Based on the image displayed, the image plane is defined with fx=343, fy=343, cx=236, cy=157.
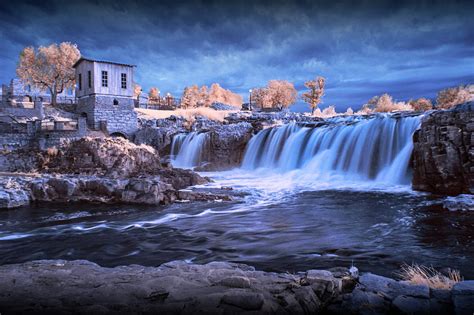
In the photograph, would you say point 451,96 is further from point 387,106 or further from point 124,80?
point 124,80

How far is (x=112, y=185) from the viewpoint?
48.4 feet

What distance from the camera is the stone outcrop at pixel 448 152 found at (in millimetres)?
13266

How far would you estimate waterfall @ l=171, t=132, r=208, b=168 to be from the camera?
93.2 ft

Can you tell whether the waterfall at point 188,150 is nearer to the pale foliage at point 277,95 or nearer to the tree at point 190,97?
the tree at point 190,97

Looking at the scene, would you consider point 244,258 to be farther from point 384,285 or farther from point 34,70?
point 34,70

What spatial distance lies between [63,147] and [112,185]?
6.96 meters

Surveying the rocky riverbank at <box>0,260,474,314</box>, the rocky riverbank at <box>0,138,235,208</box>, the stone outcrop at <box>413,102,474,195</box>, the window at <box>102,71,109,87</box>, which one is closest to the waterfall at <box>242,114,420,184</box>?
the stone outcrop at <box>413,102,474,195</box>

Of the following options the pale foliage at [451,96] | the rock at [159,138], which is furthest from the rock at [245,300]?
the pale foliage at [451,96]

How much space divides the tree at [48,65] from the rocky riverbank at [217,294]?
46.9 metres

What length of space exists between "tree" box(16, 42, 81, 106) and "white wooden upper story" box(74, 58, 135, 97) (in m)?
10.6

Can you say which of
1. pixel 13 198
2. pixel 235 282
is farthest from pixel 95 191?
pixel 235 282

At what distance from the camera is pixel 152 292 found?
13.6 feet

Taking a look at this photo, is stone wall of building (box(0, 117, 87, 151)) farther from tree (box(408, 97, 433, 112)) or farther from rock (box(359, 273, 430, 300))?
tree (box(408, 97, 433, 112))

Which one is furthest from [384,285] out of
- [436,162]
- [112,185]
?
[112,185]
